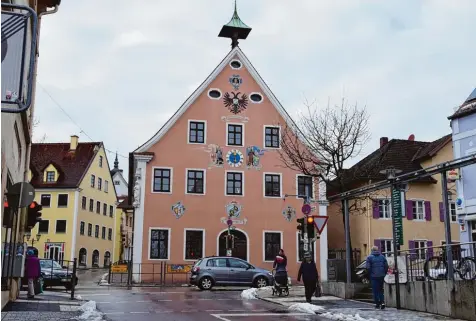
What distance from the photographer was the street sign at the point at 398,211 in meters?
18.4

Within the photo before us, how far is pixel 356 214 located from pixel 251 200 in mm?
7982

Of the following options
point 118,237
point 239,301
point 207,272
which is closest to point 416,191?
point 207,272

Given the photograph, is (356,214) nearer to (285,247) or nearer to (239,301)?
(285,247)

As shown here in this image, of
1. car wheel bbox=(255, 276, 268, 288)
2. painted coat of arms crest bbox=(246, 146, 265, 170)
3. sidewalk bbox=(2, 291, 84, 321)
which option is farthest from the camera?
painted coat of arms crest bbox=(246, 146, 265, 170)

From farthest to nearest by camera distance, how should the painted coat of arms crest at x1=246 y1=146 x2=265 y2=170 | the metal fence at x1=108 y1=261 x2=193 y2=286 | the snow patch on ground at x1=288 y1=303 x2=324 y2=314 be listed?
the painted coat of arms crest at x1=246 y1=146 x2=265 y2=170, the metal fence at x1=108 y1=261 x2=193 y2=286, the snow patch on ground at x1=288 y1=303 x2=324 y2=314

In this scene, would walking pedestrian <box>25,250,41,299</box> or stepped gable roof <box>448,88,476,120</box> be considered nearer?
walking pedestrian <box>25,250,41,299</box>

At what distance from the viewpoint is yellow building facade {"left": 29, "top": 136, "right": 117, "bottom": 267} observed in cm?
6069

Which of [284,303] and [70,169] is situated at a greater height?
[70,169]

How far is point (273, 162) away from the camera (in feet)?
127

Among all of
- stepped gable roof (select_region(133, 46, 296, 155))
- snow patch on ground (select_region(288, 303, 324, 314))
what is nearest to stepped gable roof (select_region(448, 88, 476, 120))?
stepped gable roof (select_region(133, 46, 296, 155))

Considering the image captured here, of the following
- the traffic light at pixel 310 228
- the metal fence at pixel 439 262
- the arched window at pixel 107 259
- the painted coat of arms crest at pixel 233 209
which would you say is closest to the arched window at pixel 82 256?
the arched window at pixel 107 259

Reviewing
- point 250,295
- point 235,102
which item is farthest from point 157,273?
point 250,295

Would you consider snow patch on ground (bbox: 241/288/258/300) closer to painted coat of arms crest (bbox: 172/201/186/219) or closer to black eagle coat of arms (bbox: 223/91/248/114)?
painted coat of arms crest (bbox: 172/201/186/219)

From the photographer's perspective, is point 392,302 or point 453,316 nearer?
point 453,316
